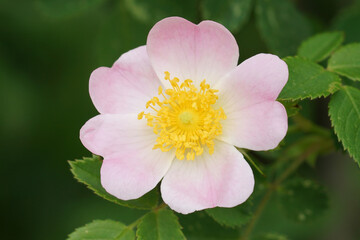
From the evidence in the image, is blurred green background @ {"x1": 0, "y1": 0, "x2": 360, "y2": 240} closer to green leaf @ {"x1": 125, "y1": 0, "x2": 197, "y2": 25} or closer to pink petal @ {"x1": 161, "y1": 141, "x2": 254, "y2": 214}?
green leaf @ {"x1": 125, "y1": 0, "x2": 197, "y2": 25}

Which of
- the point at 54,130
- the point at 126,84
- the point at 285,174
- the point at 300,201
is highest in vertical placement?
the point at 126,84

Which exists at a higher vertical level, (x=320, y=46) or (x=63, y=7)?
(x=63, y=7)

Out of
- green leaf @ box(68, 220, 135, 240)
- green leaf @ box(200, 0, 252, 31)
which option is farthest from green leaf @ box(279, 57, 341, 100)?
green leaf @ box(68, 220, 135, 240)

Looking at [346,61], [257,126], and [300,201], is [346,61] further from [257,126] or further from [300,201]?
[300,201]

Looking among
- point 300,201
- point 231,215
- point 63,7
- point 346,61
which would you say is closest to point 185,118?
point 231,215

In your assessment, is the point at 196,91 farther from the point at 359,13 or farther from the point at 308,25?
the point at 359,13

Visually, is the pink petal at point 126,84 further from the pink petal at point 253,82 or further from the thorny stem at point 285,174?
the thorny stem at point 285,174

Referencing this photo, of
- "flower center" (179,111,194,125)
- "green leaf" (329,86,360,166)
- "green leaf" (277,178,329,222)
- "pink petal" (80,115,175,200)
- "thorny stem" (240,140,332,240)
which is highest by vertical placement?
"pink petal" (80,115,175,200)
